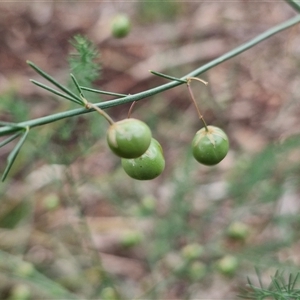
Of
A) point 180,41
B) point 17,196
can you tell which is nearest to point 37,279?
point 17,196

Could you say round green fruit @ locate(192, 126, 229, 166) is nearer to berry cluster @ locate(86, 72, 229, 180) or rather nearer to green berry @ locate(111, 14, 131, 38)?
berry cluster @ locate(86, 72, 229, 180)

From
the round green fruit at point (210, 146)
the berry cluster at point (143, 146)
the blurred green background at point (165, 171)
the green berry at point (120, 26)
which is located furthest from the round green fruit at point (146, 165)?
the green berry at point (120, 26)

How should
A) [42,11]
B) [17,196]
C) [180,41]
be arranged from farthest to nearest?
[42,11] < [180,41] < [17,196]

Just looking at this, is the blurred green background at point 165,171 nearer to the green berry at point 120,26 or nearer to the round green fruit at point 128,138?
the green berry at point 120,26

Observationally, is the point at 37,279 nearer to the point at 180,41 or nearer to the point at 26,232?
the point at 26,232

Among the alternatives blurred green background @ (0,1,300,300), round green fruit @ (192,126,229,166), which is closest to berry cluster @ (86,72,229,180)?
round green fruit @ (192,126,229,166)
